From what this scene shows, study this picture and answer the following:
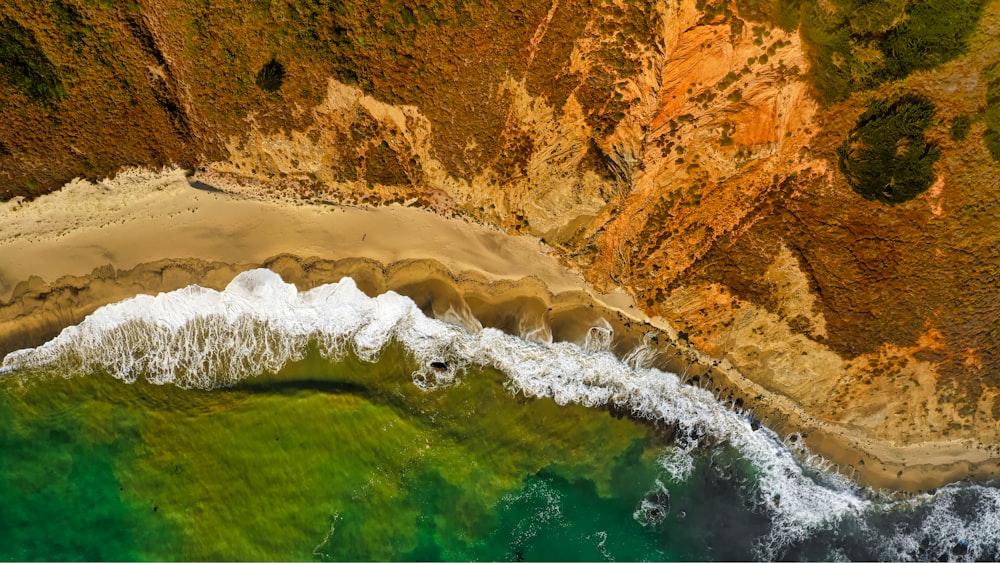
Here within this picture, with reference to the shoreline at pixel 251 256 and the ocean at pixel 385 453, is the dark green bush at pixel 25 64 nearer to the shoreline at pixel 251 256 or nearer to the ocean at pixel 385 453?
the shoreline at pixel 251 256

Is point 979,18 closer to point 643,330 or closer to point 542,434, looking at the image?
point 643,330

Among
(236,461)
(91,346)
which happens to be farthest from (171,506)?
(91,346)

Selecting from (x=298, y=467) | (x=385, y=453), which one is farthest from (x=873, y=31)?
(x=298, y=467)

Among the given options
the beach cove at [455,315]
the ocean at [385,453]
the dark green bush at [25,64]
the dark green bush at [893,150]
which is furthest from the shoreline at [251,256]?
the dark green bush at [893,150]

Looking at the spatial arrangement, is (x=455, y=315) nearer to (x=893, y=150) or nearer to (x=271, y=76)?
(x=271, y=76)

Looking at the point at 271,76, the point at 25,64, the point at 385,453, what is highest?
the point at 271,76

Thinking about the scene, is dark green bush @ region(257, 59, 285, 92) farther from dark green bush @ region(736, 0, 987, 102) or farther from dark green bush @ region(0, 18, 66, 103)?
dark green bush @ region(736, 0, 987, 102)
